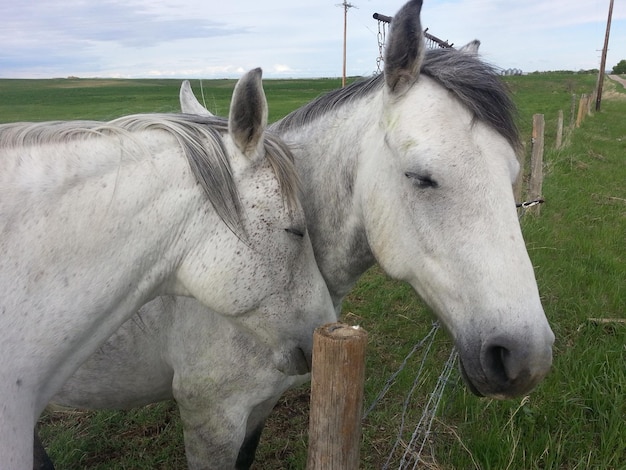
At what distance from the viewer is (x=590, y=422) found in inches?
118

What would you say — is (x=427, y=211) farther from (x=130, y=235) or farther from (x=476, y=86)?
(x=130, y=235)

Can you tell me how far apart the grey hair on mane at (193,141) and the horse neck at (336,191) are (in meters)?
0.46

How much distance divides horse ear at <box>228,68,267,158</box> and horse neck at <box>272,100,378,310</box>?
0.56m

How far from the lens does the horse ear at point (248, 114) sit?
5.26ft

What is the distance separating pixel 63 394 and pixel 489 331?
213cm

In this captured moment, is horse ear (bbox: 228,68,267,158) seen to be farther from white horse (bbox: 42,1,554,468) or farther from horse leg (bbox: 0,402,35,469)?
horse leg (bbox: 0,402,35,469)

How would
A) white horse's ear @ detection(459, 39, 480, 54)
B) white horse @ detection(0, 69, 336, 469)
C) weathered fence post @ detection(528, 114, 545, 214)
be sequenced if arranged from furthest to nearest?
weathered fence post @ detection(528, 114, 545, 214) → white horse's ear @ detection(459, 39, 480, 54) → white horse @ detection(0, 69, 336, 469)

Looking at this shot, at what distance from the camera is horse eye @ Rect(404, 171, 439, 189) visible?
5.56ft

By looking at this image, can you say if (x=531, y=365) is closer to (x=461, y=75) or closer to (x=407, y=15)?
(x=461, y=75)

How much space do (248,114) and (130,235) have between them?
0.60 metres

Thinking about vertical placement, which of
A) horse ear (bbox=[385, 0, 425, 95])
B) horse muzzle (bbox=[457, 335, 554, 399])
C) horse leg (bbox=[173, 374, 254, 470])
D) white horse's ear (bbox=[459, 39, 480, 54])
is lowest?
horse leg (bbox=[173, 374, 254, 470])

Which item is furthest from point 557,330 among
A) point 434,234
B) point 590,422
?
point 434,234

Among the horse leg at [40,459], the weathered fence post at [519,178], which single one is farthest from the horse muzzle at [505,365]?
the horse leg at [40,459]

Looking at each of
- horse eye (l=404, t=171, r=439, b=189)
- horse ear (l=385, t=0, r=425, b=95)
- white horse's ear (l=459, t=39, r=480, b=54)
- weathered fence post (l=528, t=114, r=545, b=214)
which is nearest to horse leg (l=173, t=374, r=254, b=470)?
horse eye (l=404, t=171, r=439, b=189)
